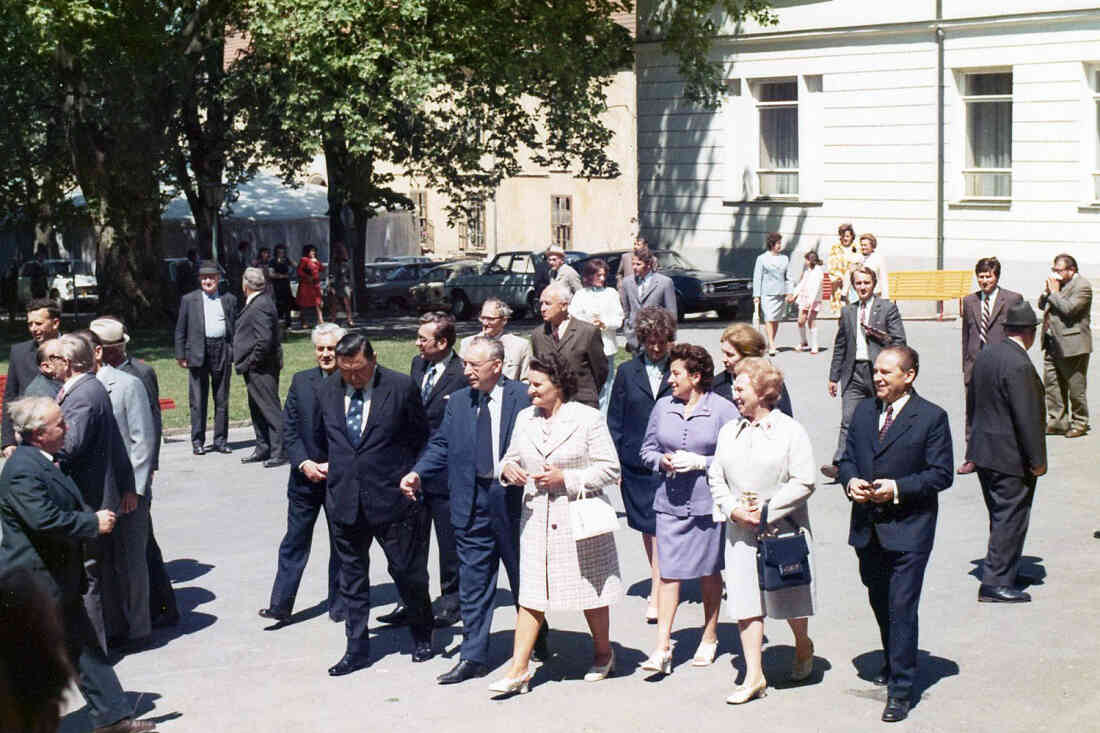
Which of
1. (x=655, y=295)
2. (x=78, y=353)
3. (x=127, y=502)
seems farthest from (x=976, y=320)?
(x=78, y=353)

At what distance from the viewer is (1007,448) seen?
9.76m

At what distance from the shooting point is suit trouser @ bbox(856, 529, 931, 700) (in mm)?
7812

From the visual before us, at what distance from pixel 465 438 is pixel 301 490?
1636 millimetres

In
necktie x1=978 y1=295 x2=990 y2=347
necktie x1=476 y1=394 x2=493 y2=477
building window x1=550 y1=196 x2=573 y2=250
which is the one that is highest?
building window x1=550 y1=196 x2=573 y2=250

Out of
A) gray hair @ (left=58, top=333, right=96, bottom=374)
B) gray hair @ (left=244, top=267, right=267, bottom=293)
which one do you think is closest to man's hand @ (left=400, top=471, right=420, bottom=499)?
gray hair @ (left=58, top=333, right=96, bottom=374)

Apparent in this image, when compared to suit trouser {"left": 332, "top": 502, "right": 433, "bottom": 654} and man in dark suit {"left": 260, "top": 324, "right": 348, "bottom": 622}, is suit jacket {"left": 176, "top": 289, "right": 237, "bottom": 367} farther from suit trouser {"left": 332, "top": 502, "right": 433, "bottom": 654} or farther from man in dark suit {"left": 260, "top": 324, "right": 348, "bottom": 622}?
suit trouser {"left": 332, "top": 502, "right": 433, "bottom": 654}

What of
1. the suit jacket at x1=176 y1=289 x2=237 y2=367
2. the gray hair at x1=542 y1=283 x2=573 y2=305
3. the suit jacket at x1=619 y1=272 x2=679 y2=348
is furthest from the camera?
the suit jacket at x1=176 y1=289 x2=237 y2=367

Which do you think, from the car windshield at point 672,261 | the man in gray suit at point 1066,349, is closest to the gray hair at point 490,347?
the man in gray suit at point 1066,349

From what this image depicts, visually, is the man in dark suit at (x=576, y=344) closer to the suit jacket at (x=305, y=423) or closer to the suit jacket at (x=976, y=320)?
the suit jacket at (x=305, y=423)

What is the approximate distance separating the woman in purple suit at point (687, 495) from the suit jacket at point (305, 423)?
73.3 inches

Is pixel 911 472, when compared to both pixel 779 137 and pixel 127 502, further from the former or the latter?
A: pixel 779 137

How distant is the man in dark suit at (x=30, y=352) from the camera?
10805 mm

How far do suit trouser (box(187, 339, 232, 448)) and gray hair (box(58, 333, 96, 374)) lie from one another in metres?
7.41

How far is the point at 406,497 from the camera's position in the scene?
8.89m
